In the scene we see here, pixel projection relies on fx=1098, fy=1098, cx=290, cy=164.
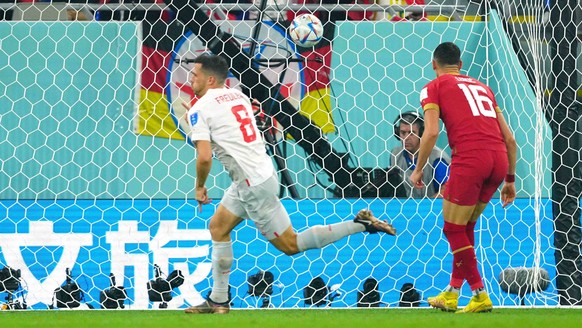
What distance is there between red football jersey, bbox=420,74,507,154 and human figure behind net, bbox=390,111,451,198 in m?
1.48

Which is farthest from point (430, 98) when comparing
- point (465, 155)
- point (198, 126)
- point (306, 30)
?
point (306, 30)

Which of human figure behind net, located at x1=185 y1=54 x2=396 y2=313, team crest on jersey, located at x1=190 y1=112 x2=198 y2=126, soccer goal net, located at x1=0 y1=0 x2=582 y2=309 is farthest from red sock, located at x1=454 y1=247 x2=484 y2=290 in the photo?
team crest on jersey, located at x1=190 y1=112 x2=198 y2=126

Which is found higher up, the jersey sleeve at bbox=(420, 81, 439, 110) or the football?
the football

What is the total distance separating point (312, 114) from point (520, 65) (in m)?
1.55

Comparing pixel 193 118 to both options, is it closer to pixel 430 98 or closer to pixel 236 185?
pixel 236 185

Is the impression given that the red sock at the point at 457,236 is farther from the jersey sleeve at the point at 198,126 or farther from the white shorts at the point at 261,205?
the jersey sleeve at the point at 198,126

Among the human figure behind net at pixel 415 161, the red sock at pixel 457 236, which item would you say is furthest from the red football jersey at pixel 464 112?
the human figure behind net at pixel 415 161

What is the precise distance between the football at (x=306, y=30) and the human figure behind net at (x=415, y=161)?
34.0 inches

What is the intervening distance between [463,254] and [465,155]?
54 cm

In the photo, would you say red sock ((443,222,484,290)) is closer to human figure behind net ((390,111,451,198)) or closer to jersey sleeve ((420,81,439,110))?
jersey sleeve ((420,81,439,110))

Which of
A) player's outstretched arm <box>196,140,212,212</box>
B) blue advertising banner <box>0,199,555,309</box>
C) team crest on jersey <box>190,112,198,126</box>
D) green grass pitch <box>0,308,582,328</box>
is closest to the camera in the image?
green grass pitch <box>0,308,582,328</box>

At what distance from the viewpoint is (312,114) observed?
7.82m

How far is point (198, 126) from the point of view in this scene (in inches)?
232

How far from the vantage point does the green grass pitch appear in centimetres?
530
